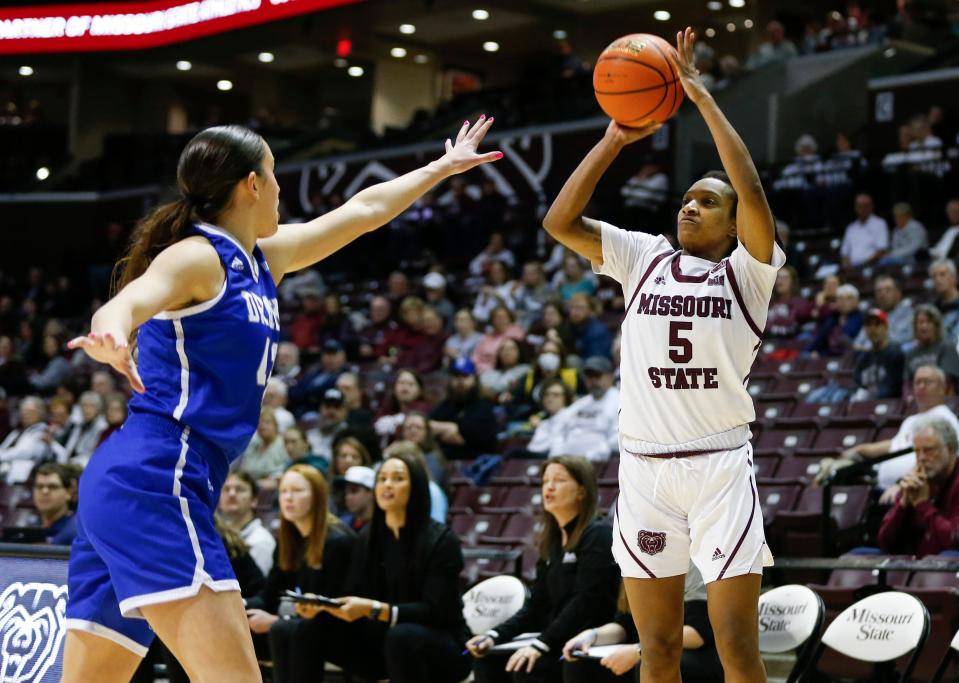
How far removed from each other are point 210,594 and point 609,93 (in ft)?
7.49

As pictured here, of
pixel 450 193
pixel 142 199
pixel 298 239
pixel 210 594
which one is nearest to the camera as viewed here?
pixel 210 594

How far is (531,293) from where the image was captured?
13.5 m

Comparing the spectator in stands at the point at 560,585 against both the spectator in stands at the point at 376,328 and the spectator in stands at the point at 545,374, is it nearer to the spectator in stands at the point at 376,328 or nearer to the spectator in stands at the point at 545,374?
the spectator in stands at the point at 545,374

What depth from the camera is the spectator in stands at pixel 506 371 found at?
36.4 feet

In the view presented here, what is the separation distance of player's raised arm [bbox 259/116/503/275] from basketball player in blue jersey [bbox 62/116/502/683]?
19cm

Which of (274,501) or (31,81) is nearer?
(274,501)

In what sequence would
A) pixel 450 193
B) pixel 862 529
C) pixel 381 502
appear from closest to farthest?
1. pixel 381 502
2. pixel 862 529
3. pixel 450 193

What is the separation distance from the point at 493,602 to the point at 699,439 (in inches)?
110

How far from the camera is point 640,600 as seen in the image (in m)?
4.01

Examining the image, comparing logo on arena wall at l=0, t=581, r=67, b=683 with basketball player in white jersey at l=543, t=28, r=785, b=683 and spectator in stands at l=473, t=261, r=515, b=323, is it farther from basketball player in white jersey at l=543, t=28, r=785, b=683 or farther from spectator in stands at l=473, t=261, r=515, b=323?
spectator in stands at l=473, t=261, r=515, b=323

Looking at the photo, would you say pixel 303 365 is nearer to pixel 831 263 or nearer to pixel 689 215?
pixel 831 263

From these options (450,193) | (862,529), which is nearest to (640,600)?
(862,529)

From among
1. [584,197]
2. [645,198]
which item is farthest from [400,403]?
[584,197]

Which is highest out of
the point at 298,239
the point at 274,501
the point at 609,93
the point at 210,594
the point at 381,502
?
the point at 609,93
